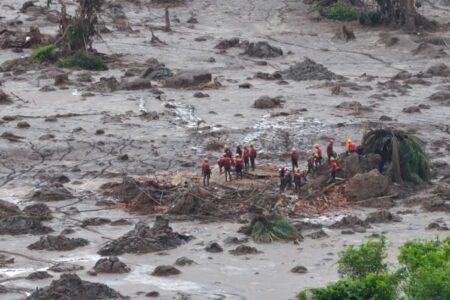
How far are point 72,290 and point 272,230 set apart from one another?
5073 mm

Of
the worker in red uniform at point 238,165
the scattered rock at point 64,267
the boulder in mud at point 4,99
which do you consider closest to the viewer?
the scattered rock at point 64,267

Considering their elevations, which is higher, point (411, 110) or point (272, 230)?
point (272, 230)

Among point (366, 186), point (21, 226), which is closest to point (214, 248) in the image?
point (21, 226)

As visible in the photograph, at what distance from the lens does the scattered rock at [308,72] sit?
40250 millimetres

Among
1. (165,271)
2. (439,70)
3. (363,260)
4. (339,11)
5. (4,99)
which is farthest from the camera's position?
(339,11)

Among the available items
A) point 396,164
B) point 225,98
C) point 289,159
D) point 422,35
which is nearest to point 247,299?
point 396,164

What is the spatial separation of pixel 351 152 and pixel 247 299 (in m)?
8.73

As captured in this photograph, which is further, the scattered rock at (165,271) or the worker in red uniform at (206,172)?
the worker in red uniform at (206,172)

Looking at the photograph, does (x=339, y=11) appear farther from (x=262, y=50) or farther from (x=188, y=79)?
(x=188, y=79)

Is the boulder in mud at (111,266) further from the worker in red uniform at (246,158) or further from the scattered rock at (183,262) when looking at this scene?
the worker in red uniform at (246,158)

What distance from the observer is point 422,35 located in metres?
49.3

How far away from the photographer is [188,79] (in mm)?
38500

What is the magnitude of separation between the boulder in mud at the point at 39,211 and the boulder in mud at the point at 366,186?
20.4ft

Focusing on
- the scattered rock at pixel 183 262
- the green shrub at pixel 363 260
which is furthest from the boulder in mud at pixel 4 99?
the green shrub at pixel 363 260
